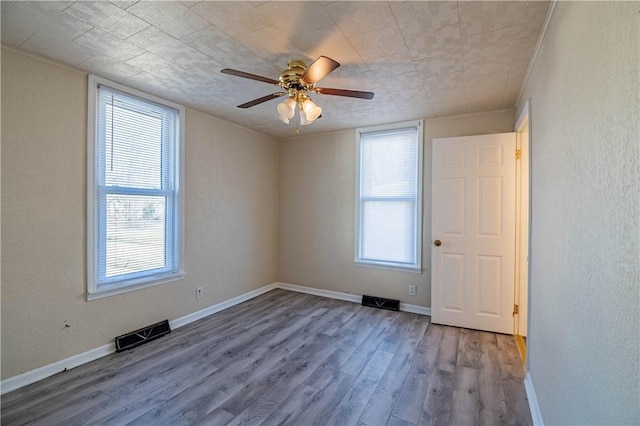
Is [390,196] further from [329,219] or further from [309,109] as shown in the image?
[309,109]

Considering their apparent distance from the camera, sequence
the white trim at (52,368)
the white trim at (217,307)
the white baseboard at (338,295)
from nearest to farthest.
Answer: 1. the white trim at (52,368)
2. the white trim at (217,307)
3. the white baseboard at (338,295)

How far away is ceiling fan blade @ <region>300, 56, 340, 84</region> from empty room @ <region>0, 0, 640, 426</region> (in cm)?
1

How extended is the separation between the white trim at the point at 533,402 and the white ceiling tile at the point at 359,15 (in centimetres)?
252

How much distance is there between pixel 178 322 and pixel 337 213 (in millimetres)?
2453

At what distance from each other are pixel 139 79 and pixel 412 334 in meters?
3.63

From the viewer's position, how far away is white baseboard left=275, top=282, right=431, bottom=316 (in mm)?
3611

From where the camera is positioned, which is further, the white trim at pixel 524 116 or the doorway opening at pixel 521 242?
the doorway opening at pixel 521 242

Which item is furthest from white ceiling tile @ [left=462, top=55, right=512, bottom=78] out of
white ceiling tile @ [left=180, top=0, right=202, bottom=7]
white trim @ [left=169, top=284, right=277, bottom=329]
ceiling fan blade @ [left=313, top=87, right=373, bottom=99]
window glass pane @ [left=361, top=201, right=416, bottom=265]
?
white trim @ [left=169, top=284, right=277, bottom=329]

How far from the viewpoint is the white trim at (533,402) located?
5.56 feet

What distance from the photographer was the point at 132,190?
2.77 metres

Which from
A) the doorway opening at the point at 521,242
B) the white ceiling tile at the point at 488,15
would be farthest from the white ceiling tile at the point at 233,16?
the doorway opening at the point at 521,242

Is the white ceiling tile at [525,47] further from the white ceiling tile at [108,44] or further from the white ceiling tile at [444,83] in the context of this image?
the white ceiling tile at [108,44]

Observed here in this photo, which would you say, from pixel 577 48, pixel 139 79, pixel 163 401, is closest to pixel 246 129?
pixel 139 79

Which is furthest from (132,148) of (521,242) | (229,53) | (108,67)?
(521,242)
